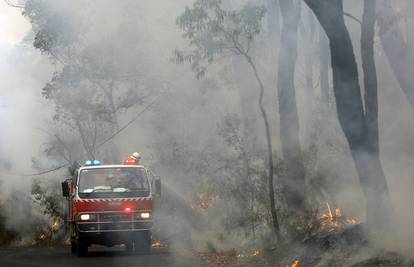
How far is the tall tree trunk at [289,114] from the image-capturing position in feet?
59.5

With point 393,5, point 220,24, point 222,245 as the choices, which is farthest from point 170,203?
point 393,5

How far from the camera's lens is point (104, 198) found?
1934 centimetres

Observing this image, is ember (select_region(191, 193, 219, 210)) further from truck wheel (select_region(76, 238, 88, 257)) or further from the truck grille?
truck wheel (select_region(76, 238, 88, 257))

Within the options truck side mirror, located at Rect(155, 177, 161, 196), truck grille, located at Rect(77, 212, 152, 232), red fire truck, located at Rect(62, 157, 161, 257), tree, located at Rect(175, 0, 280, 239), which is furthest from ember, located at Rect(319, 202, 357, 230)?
truck grille, located at Rect(77, 212, 152, 232)

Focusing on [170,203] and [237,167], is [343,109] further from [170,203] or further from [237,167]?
[170,203]

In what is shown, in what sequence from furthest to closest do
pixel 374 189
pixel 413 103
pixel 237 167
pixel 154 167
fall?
1. pixel 154 167
2. pixel 237 167
3. pixel 413 103
4. pixel 374 189

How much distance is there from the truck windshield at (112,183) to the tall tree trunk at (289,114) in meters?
3.15

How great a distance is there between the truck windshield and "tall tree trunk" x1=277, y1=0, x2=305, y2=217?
3.15 m

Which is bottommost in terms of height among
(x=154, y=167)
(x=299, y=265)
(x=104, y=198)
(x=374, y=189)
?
(x=299, y=265)

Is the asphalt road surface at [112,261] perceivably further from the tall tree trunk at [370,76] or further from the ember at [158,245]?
the tall tree trunk at [370,76]

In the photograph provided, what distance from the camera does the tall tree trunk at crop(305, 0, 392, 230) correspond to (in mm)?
12844

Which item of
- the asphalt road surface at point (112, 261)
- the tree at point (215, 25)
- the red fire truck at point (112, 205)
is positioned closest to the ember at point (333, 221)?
the asphalt road surface at point (112, 261)

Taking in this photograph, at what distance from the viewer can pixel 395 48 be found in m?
17.8

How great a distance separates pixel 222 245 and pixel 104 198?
2769 millimetres
